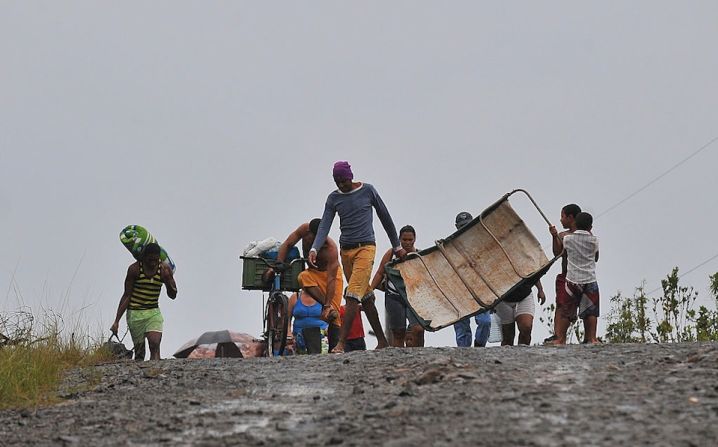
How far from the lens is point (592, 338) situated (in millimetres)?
12797

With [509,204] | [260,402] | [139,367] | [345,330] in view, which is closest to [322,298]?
[345,330]

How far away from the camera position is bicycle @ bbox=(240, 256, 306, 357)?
1455cm

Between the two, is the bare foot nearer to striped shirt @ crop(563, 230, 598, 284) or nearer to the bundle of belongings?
the bundle of belongings

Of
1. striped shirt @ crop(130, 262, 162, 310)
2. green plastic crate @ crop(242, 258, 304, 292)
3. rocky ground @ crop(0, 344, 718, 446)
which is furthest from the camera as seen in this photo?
green plastic crate @ crop(242, 258, 304, 292)

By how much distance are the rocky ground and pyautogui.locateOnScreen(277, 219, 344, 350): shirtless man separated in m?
3.25

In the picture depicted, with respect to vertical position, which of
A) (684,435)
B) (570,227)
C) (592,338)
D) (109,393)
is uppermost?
(570,227)

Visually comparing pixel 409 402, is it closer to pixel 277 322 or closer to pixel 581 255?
pixel 581 255

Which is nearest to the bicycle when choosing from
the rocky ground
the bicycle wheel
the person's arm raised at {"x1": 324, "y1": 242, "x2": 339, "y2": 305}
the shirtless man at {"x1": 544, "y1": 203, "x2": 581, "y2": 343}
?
the bicycle wheel

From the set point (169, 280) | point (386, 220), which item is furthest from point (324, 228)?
point (169, 280)

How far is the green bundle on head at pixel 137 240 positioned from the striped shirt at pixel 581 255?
4.36 meters

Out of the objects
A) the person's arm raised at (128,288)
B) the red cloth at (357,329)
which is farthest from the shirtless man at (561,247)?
the person's arm raised at (128,288)

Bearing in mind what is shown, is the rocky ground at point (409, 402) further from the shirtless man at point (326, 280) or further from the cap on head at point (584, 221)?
the shirtless man at point (326, 280)

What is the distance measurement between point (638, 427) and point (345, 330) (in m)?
6.70

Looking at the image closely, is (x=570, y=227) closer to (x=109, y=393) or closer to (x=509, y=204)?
(x=509, y=204)
